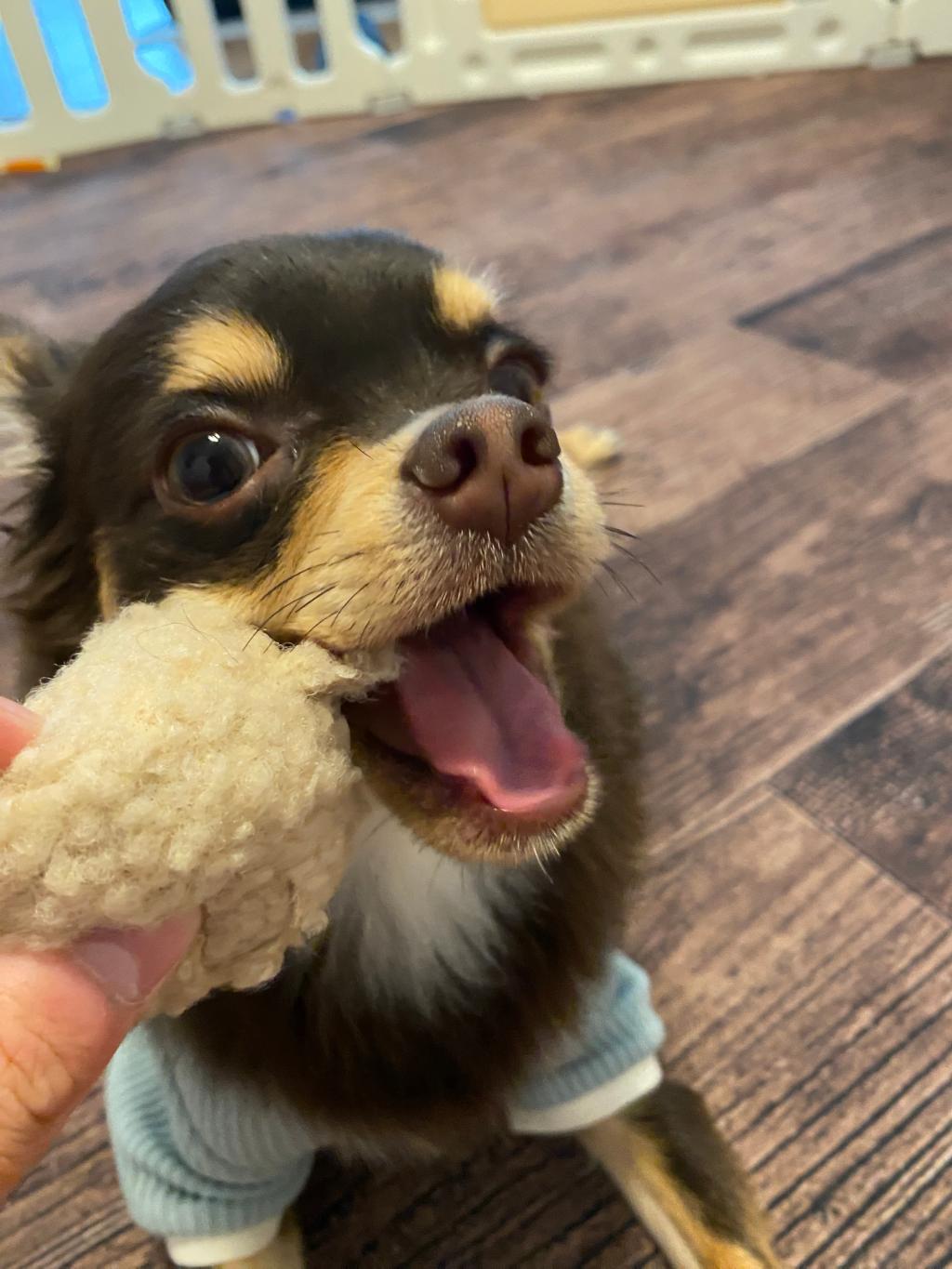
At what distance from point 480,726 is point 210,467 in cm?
29

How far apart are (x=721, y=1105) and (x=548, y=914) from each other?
1.15 ft

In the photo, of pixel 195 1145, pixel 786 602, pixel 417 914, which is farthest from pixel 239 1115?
pixel 786 602

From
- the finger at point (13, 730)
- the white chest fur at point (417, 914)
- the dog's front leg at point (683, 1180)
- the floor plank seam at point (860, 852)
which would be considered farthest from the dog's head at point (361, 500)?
the floor plank seam at point (860, 852)

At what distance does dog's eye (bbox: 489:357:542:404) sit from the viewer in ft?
3.18

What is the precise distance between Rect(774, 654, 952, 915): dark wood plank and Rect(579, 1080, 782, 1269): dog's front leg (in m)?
0.40

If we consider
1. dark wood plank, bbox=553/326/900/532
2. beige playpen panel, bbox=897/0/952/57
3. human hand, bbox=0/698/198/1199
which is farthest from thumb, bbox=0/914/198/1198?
beige playpen panel, bbox=897/0/952/57

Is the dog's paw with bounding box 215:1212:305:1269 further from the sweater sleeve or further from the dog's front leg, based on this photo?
the dog's front leg

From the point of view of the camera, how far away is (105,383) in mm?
873

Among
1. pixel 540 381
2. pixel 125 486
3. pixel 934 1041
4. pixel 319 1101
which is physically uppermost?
pixel 125 486

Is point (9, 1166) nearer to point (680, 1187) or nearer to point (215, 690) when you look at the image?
point (215, 690)

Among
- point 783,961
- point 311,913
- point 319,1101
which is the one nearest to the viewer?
point 311,913

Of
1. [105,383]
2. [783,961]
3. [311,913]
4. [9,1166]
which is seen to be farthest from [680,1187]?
[105,383]

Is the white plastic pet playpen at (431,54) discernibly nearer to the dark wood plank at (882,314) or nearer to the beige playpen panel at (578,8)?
the beige playpen panel at (578,8)

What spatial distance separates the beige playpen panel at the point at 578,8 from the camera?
3.37 metres
